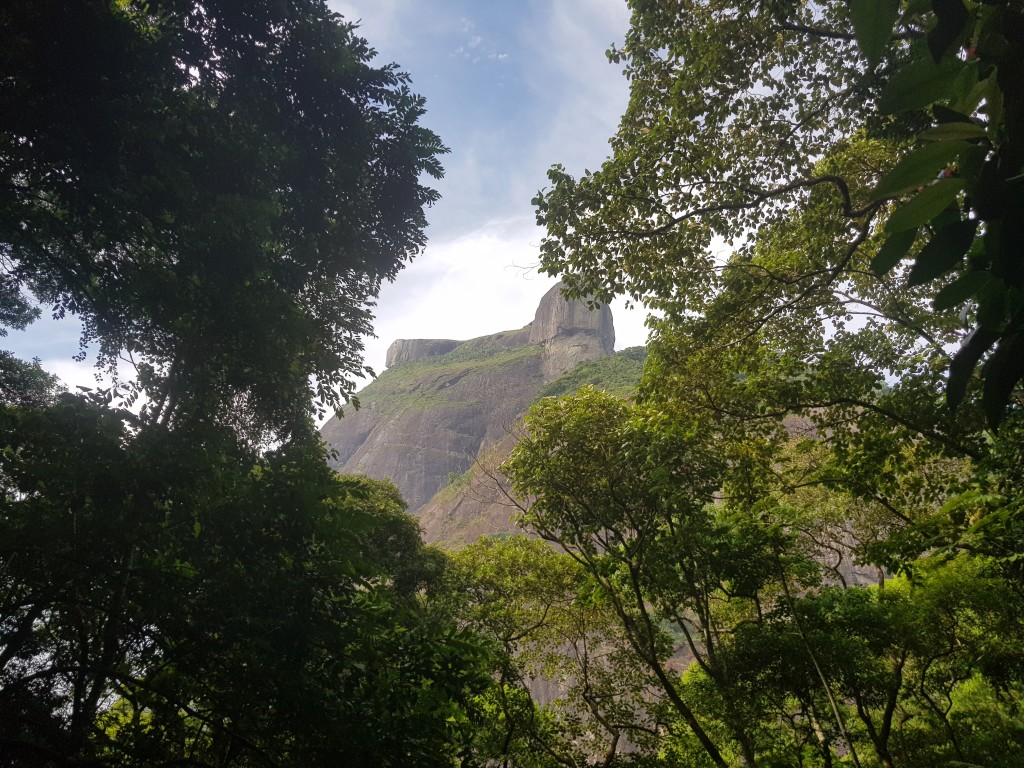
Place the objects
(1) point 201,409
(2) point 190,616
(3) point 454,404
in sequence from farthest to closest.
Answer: (3) point 454,404, (1) point 201,409, (2) point 190,616

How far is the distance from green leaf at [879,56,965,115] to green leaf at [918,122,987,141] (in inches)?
2.2


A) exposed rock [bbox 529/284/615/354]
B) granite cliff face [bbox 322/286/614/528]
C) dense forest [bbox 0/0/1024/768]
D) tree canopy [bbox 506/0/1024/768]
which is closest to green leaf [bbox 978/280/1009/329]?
dense forest [bbox 0/0/1024/768]

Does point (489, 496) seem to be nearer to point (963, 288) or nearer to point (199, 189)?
point (199, 189)

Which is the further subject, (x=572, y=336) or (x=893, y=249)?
(x=572, y=336)

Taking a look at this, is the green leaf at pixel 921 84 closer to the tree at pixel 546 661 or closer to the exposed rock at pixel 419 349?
the tree at pixel 546 661

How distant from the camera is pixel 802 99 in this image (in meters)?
4.42

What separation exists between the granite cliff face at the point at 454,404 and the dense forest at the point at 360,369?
1902 inches

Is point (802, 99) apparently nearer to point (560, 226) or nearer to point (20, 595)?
point (560, 226)

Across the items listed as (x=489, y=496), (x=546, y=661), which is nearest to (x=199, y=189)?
(x=546, y=661)

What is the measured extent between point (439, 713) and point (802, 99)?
5146mm

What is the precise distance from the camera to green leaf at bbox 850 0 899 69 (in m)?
0.50

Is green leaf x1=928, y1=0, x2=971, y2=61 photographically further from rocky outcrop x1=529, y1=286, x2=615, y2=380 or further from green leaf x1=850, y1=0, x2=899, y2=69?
rocky outcrop x1=529, y1=286, x2=615, y2=380

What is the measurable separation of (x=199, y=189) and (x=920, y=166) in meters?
4.38

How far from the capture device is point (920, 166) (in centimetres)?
54
